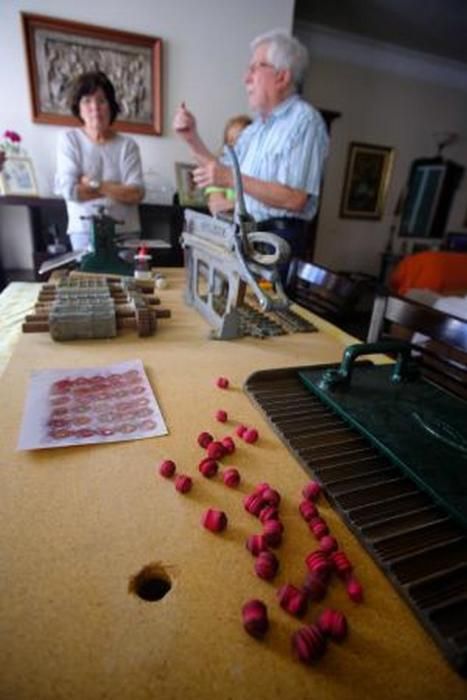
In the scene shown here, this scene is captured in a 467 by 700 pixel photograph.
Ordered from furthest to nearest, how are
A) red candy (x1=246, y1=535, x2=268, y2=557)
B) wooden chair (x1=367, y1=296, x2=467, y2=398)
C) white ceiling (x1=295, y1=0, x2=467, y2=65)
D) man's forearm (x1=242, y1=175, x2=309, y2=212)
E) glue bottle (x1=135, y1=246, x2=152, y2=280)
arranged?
white ceiling (x1=295, y1=0, x2=467, y2=65)
glue bottle (x1=135, y1=246, x2=152, y2=280)
man's forearm (x1=242, y1=175, x2=309, y2=212)
wooden chair (x1=367, y1=296, x2=467, y2=398)
red candy (x1=246, y1=535, x2=268, y2=557)

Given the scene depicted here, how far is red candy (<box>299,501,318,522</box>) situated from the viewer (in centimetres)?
47

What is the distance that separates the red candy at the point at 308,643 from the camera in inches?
12.7

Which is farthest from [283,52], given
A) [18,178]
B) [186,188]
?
[18,178]

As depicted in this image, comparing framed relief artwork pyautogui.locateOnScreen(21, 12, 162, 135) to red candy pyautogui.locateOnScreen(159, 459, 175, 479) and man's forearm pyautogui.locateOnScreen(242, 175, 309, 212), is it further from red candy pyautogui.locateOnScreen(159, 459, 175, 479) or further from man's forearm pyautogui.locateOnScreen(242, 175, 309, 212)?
red candy pyautogui.locateOnScreen(159, 459, 175, 479)

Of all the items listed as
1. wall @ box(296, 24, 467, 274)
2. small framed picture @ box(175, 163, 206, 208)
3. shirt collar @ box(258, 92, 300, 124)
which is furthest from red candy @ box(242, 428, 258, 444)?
wall @ box(296, 24, 467, 274)

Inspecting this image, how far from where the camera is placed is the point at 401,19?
323cm

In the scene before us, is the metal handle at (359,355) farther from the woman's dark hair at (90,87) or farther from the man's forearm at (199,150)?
the woman's dark hair at (90,87)

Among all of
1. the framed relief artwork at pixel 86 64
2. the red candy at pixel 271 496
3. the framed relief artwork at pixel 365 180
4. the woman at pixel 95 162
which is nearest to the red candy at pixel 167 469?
the red candy at pixel 271 496

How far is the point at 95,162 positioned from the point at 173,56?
1270 millimetres

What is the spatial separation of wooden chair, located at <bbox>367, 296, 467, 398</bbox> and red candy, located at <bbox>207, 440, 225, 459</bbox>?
0.49 metres

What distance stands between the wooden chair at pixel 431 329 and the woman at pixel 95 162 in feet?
4.15

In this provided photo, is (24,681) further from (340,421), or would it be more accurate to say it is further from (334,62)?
(334,62)

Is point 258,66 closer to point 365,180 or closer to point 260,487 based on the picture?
point 260,487

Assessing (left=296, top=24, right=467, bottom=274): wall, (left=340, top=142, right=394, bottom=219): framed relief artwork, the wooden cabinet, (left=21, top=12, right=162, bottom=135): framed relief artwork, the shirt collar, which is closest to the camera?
the shirt collar
